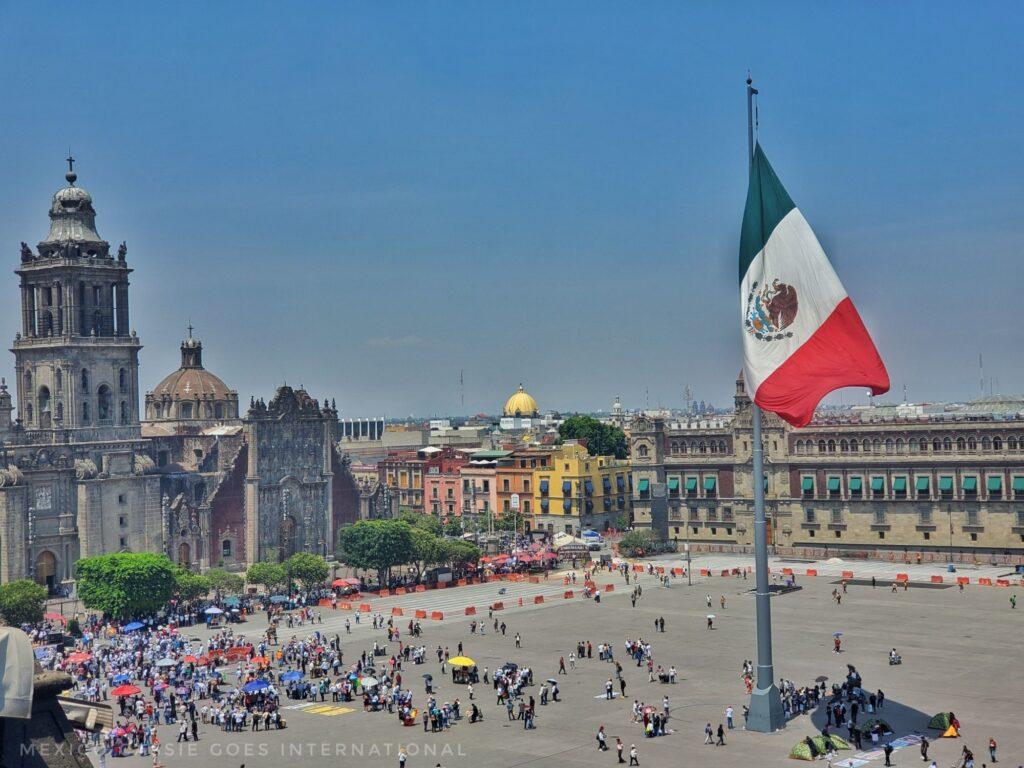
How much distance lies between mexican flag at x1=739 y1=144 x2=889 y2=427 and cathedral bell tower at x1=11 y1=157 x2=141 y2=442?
6742 centimetres

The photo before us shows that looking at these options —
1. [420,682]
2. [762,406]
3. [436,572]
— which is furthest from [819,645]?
[436,572]

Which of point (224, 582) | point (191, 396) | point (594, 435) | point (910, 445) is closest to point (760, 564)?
point (224, 582)

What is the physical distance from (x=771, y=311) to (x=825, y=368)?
7.91 feet

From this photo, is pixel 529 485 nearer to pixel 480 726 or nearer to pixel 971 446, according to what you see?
pixel 971 446

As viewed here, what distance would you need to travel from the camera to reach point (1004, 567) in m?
91.3

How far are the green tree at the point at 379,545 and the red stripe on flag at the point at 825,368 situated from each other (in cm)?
5455

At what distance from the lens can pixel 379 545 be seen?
88.8m

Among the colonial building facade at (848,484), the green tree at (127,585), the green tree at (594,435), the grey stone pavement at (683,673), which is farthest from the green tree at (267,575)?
the green tree at (594,435)

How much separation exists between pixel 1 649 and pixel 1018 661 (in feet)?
159

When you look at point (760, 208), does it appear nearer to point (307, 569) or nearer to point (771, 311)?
point (771, 311)

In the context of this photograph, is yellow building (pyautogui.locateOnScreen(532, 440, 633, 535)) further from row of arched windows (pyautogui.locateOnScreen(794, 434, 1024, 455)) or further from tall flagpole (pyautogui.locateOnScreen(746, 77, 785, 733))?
tall flagpole (pyautogui.locateOnScreen(746, 77, 785, 733))

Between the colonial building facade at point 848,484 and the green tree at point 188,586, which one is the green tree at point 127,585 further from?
the colonial building facade at point 848,484

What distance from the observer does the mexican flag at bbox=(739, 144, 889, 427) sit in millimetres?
36594

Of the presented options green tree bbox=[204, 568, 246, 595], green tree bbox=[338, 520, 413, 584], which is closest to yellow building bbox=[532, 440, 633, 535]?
green tree bbox=[338, 520, 413, 584]
